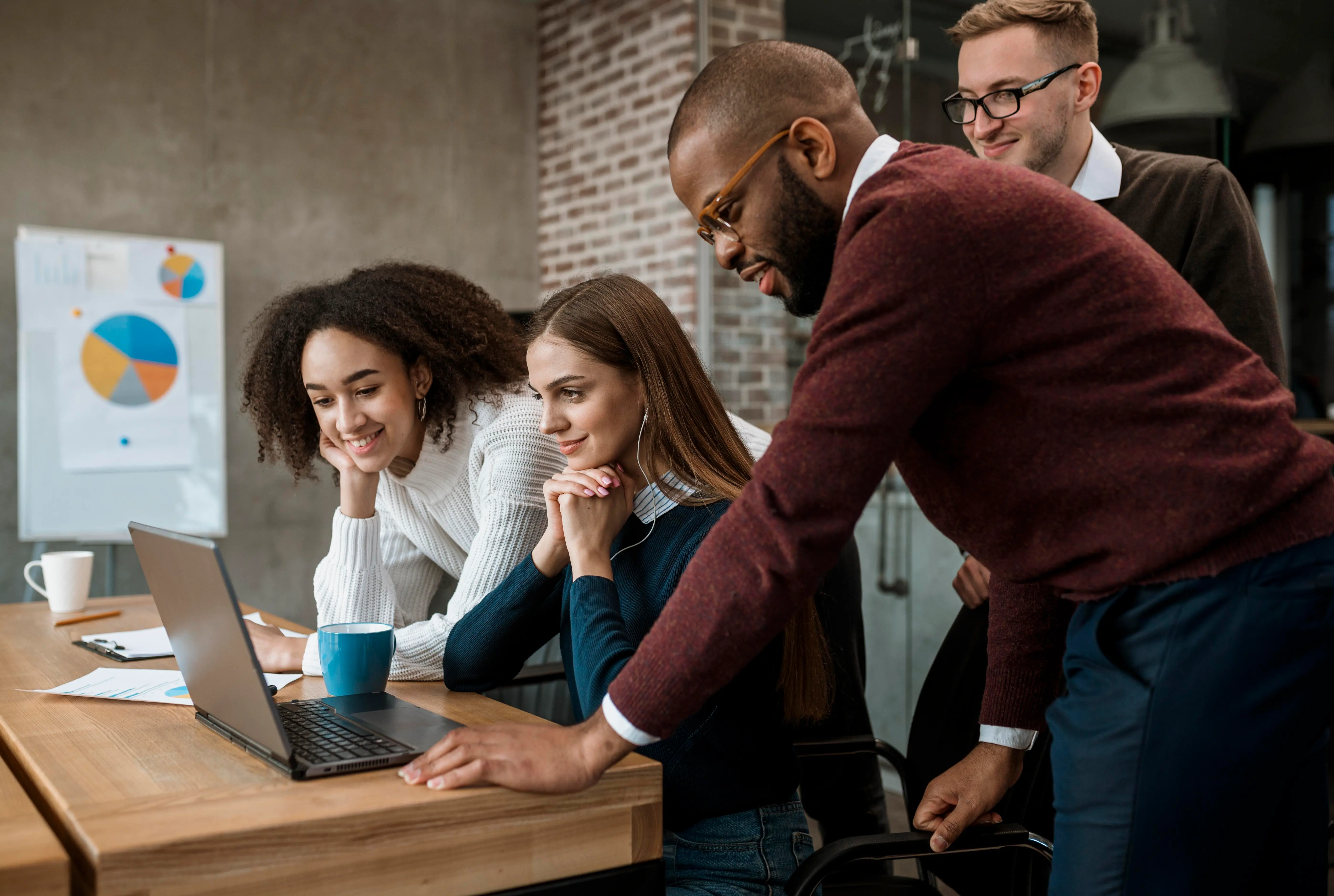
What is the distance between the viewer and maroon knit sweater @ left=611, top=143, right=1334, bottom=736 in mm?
992

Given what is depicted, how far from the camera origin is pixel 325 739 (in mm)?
1261

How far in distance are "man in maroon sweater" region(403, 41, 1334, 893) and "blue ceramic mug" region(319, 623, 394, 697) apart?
0.44 m

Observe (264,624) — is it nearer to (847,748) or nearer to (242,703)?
(242,703)

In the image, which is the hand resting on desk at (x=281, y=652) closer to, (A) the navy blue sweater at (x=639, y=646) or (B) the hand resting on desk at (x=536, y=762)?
(A) the navy blue sweater at (x=639, y=646)

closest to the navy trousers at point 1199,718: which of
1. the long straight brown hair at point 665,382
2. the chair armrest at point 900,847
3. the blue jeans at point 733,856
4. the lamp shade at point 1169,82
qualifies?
the chair armrest at point 900,847

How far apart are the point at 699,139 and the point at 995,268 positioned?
1.16ft

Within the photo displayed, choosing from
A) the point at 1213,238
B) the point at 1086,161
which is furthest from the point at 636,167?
the point at 1213,238

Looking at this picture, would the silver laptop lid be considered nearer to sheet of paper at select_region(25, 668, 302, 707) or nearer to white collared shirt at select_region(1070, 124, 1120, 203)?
sheet of paper at select_region(25, 668, 302, 707)

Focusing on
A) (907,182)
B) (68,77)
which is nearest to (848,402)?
(907,182)

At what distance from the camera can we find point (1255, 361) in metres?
1.08

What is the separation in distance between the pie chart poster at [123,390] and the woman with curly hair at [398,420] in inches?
92.0

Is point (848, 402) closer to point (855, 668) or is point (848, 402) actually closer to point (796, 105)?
point (796, 105)

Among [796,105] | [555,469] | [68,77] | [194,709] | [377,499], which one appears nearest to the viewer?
[796,105]

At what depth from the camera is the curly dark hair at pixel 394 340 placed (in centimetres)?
212
